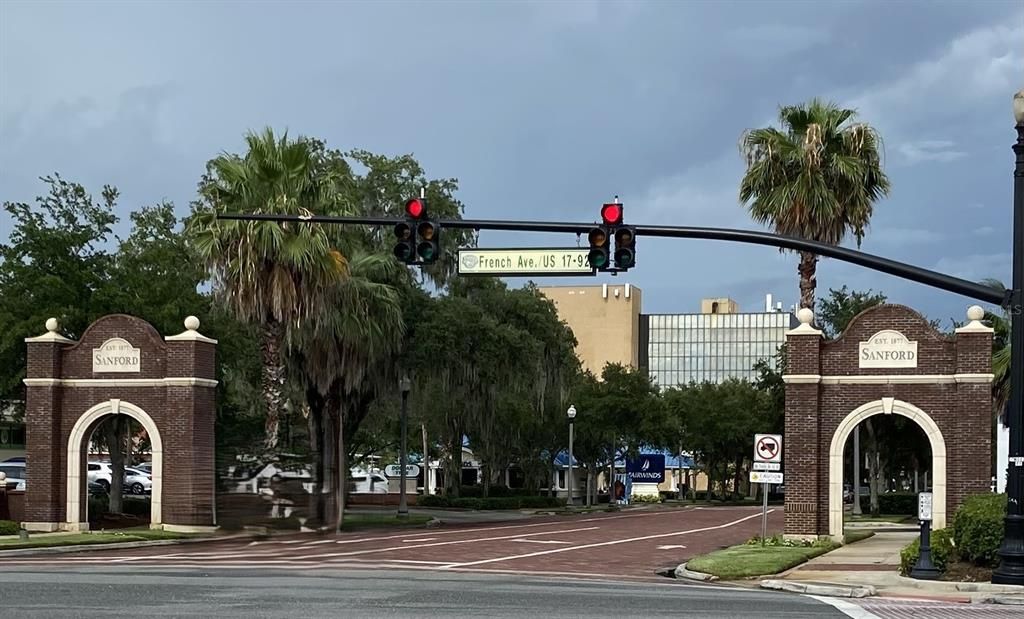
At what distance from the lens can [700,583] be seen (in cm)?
2339

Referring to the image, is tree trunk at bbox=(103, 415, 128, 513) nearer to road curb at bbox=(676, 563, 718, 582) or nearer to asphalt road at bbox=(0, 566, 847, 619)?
asphalt road at bbox=(0, 566, 847, 619)

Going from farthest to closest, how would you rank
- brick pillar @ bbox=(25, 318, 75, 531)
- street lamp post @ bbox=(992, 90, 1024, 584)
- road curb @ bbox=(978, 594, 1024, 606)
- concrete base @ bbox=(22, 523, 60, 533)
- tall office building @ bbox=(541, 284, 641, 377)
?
tall office building @ bbox=(541, 284, 641, 377)
brick pillar @ bbox=(25, 318, 75, 531)
concrete base @ bbox=(22, 523, 60, 533)
street lamp post @ bbox=(992, 90, 1024, 584)
road curb @ bbox=(978, 594, 1024, 606)

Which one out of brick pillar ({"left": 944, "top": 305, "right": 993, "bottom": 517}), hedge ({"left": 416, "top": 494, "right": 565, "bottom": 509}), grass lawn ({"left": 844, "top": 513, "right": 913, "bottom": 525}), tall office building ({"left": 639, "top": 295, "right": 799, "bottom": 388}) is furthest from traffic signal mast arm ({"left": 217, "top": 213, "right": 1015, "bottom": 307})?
tall office building ({"left": 639, "top": 295, "right": 799, "bottom": 388})

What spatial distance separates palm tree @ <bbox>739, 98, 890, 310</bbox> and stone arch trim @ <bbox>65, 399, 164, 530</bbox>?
17651 millimetres

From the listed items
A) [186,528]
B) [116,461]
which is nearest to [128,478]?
[116,461]

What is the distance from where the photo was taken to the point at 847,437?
1292 inches

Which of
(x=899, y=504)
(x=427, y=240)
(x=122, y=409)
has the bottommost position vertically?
(x=899, y=504)

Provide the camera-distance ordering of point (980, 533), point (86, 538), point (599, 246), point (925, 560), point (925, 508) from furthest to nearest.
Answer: point (86, 538)
point (925, 508)
point (980, 533)
point (925, 560)
point (599, 246)

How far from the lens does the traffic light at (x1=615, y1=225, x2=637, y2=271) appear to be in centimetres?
2083

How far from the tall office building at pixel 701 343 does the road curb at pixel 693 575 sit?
161 m

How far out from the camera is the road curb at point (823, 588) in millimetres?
20797

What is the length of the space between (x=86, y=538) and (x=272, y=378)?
21.6 feet

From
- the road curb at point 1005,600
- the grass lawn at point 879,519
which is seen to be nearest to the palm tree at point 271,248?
the road curb at point 1005,600

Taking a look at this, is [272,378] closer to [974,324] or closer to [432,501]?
[974,324]
